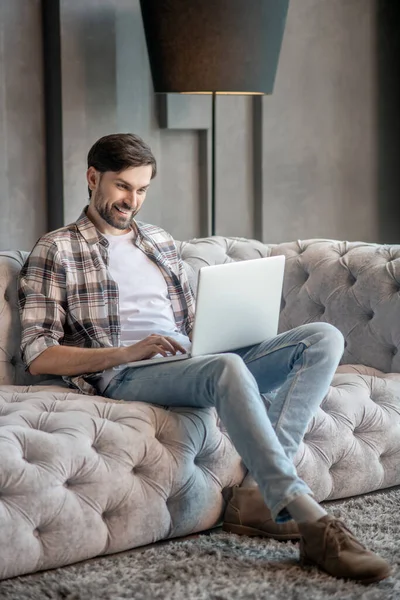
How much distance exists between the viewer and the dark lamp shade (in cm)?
372

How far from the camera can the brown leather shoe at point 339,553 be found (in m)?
2.12

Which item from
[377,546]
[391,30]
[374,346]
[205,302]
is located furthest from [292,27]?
[377,546]

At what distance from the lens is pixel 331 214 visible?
196 inches

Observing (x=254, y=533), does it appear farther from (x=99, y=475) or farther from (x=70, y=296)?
(x=70, y=296)

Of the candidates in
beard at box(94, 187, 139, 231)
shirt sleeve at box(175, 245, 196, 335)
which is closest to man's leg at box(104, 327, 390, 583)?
shirt sleeve at box(175, 245, 196, 335)

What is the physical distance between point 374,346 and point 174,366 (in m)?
0.95

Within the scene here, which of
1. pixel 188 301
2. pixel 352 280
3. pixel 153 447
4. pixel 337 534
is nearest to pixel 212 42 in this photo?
pixel 352 280

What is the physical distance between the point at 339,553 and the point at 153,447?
0.53 m

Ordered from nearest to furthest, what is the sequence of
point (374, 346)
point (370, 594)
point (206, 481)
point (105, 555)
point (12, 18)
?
point (370, 594) < point (105, 555) < point (206, 481) < point (374, 346) < point (12, 18)

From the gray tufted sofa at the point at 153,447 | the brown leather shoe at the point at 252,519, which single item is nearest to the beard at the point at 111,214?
the gray tufted sofa at the point at 153,447

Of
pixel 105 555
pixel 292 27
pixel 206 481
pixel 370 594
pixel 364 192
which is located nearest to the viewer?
pixel 370 594

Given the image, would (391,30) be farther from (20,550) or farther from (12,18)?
(20,550)

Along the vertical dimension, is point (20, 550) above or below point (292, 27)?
below

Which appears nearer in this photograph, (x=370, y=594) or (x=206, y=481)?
(x=370, y=594)
